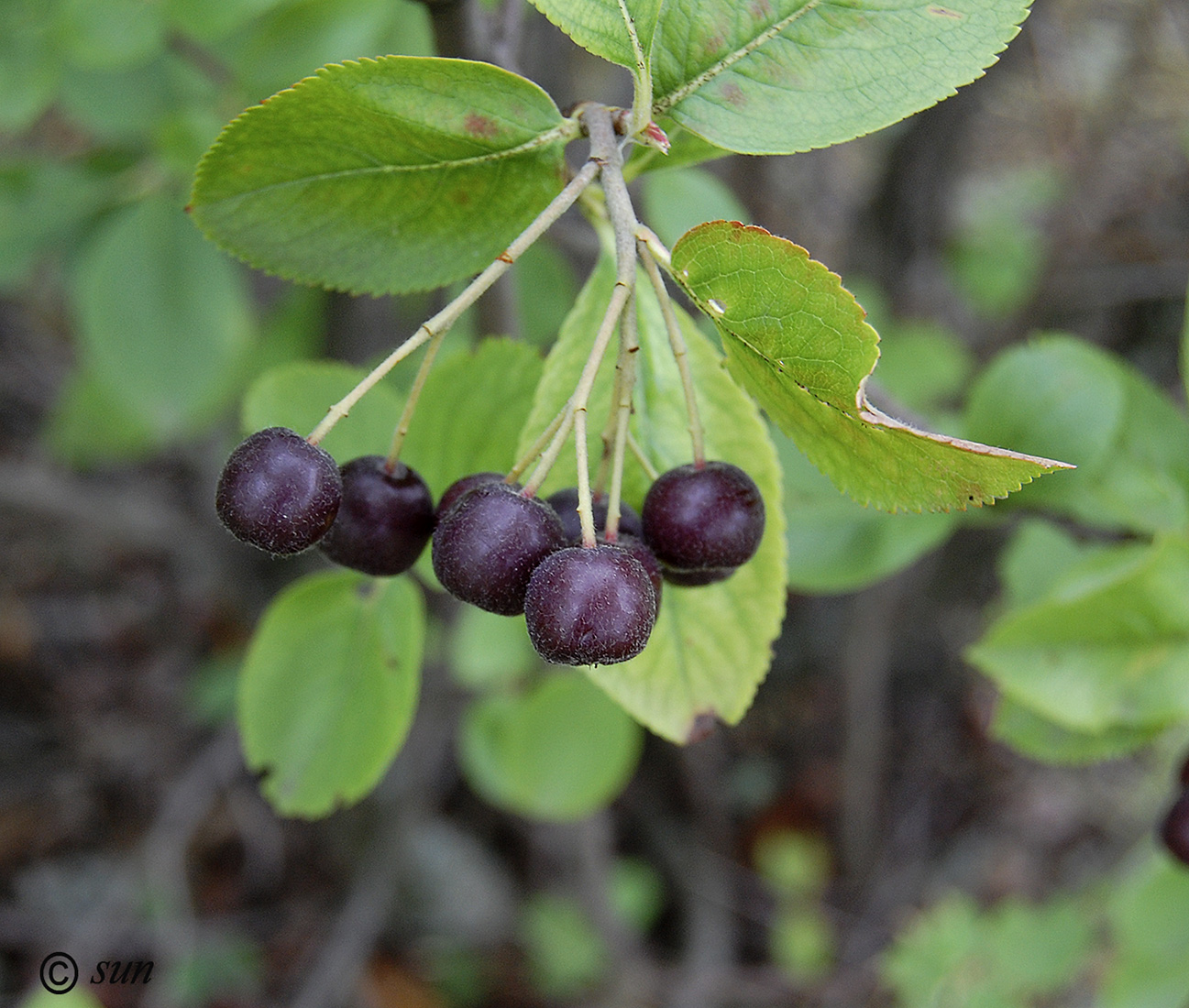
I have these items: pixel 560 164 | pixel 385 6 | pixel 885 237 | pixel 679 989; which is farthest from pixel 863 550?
pixel 679 989

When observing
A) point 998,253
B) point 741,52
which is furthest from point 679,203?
point 998,253

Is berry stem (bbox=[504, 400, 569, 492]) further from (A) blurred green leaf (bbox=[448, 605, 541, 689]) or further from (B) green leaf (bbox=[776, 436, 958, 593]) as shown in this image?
(A) blurred green leaf (bbox=[448, 605, 541, 689])

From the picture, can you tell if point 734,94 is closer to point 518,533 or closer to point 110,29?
point 518,533

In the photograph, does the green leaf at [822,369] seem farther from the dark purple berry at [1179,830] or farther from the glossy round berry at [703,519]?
the dark purple berry at [1179,830]

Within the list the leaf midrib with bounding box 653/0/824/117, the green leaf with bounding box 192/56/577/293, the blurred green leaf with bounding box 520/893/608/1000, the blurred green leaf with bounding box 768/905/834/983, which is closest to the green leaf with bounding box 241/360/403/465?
the green leaf with bounding box 192/56/577/293

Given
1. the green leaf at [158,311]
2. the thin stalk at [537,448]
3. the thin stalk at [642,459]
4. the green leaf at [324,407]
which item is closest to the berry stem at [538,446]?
the thin stalk at [537,448]
